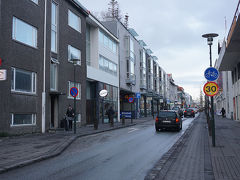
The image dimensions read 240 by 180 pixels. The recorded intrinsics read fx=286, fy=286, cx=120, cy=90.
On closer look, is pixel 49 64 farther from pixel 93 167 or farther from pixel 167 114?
pixel 93 167

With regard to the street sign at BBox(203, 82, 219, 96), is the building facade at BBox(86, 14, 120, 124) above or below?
Result: above

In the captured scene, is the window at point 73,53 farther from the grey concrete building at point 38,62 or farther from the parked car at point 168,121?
the parked car at point 168,121

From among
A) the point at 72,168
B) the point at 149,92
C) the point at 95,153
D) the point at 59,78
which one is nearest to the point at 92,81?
the point at 59,78

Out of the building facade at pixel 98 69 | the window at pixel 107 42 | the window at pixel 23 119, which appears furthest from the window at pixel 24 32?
the window at pixel 107 42

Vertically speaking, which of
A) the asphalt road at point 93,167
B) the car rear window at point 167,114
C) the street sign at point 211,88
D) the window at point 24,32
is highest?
the window at point 24,32

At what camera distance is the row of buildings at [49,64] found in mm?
15242

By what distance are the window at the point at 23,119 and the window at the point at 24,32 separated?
4.30 m

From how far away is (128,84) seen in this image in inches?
1604

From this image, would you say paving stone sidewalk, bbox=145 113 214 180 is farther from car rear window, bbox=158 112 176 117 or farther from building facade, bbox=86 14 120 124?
building facade, bbox=86 14 120 124

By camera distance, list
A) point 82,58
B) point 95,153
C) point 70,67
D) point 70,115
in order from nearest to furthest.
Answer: point 95,153
point 70,115
point 70,67
point 82,58

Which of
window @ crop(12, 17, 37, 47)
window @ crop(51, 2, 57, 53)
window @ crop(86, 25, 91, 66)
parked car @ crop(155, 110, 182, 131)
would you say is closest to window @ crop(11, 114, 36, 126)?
window @ crop(12, 17, 37, 47)

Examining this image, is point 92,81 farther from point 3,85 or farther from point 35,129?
point 3,85

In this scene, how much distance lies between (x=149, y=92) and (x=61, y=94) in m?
35.6

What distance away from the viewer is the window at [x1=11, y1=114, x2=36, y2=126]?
15494mm
